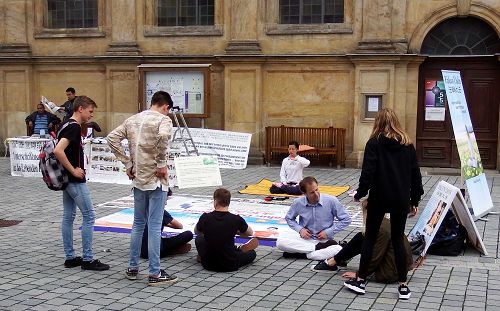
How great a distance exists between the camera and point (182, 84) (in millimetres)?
18250

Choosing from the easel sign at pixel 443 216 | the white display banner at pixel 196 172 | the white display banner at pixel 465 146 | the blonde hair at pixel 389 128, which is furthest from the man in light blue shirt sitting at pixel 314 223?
the white display banner at pixel 196 172

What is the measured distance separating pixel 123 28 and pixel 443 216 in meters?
13.5

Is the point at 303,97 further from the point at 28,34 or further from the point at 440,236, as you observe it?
the point at 440,236

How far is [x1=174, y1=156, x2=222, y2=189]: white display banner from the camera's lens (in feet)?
38.8

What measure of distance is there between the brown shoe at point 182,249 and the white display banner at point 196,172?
3650 mm

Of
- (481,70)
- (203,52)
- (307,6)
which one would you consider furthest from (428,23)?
(203,52)

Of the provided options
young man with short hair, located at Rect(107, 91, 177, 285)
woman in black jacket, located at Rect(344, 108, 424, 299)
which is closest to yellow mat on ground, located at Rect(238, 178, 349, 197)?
young man with short hair, located at Rect(107, 91, 177, 285)

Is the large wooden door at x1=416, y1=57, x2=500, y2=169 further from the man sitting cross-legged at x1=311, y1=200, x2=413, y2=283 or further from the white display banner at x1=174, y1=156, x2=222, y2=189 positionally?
the man sitting cross-legged at x1=311, y1=200, x2=413, y2=283

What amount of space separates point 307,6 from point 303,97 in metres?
2.51

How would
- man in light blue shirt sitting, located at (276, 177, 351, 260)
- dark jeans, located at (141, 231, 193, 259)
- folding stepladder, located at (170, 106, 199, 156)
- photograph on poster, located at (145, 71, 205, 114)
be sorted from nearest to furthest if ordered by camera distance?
man in light blue shirt sitting, located at (276, 177, 351, 260) < dark jeans, located at (141, 231, 193, 259) < folding stepladder, located at (170, 106, 199, 156) < photograph on poster, located at (145, 71, 205, 114)

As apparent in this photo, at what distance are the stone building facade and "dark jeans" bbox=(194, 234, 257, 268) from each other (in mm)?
9921

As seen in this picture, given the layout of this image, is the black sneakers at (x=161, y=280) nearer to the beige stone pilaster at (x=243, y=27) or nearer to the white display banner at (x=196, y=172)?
the white display banner at (x=196, y=172)

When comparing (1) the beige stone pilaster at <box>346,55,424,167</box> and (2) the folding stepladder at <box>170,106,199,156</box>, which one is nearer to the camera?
(2) the folding stepladder at <box>170,106,199,156</box>

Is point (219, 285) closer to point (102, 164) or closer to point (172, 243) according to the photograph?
point (172, 243)
